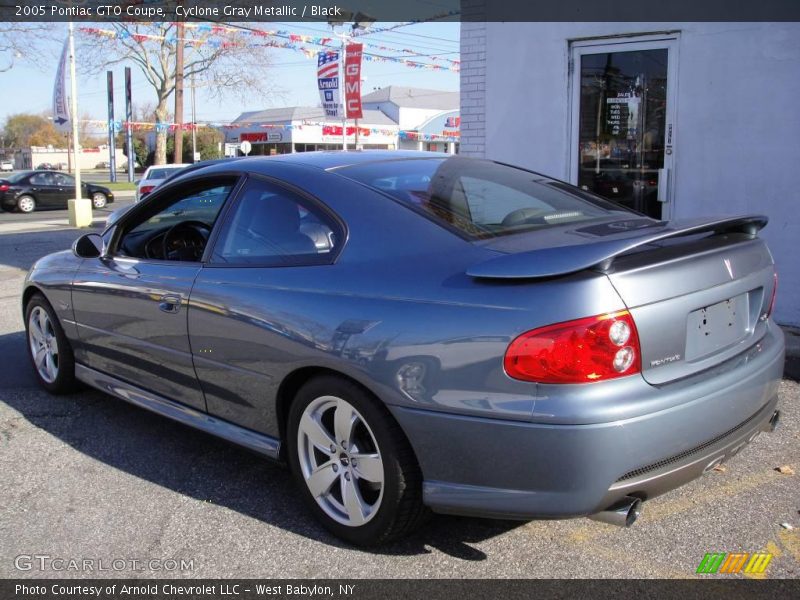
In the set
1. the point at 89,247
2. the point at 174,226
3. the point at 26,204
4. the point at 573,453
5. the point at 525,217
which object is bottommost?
the point at 573,453

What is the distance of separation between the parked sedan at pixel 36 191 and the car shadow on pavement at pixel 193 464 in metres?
24.1

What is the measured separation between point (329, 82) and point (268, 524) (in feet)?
55.8

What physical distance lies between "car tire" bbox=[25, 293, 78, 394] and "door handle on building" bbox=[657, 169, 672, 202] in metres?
5.26

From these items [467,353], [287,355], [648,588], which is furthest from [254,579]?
[648,588]

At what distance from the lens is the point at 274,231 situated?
11.6 ft

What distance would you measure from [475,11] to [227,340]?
5908 mm

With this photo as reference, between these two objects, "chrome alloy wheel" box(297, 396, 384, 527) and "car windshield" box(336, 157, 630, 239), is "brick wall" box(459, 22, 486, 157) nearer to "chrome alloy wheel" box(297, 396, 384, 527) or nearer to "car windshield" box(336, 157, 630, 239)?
"car windshield" box(336, 157, 630, 239)

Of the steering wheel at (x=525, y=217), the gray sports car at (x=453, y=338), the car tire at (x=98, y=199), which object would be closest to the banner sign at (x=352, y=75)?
the car tire at (x=98, y=199)

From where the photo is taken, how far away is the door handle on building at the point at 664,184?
23.7 feet

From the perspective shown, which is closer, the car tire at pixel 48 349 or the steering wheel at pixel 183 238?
the steering wheel at pixel 183 238

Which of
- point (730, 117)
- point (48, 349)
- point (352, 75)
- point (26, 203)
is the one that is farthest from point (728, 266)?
point (26, 203)

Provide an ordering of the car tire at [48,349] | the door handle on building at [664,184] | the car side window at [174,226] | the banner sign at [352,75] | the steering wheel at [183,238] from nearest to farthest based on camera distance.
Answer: the car side window at [174,226]
the steering wheel at [183,238]
the car tire at [48,349]
the door handle on building at [664,184]
the banner sign at [352,75]

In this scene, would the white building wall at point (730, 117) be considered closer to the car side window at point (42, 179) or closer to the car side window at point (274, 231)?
the car side window at point (274, 231)

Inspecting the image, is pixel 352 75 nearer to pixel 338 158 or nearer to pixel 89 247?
pixel 89 247
